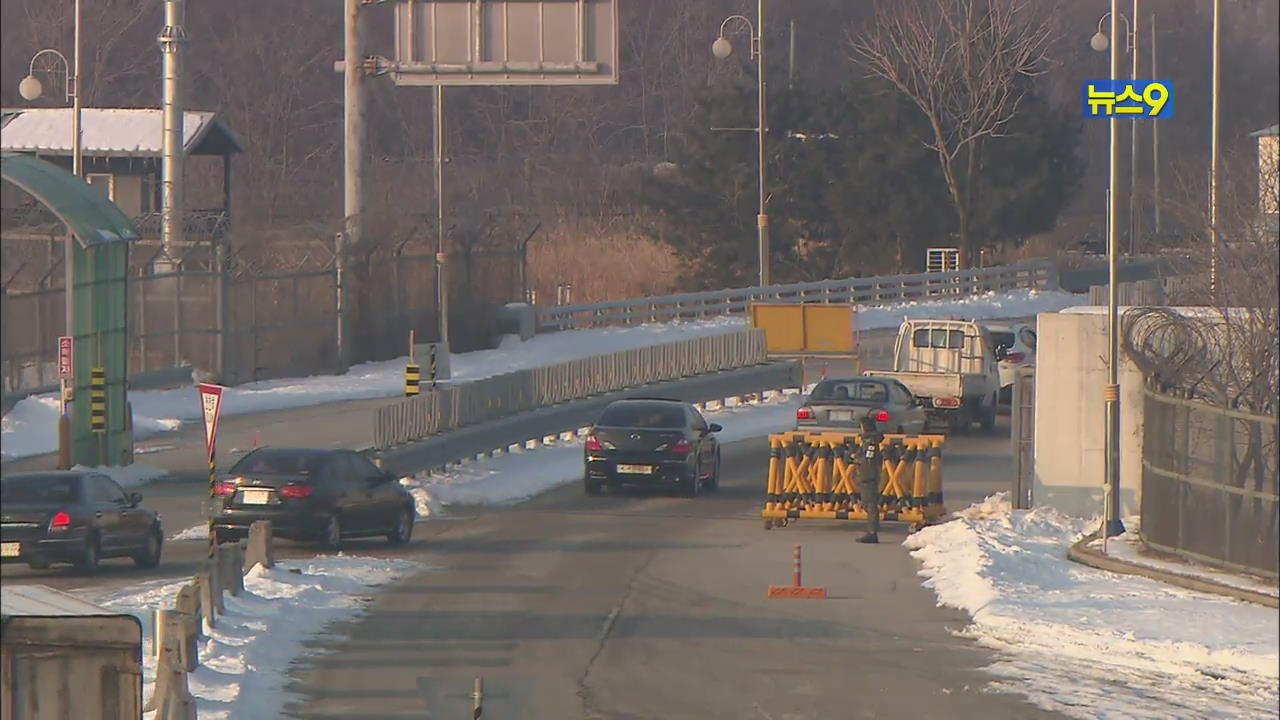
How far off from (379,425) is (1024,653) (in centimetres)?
1372

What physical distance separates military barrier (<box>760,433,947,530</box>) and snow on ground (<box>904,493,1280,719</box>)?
246 centimetres

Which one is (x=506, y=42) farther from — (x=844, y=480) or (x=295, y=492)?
(x=295, y=492)

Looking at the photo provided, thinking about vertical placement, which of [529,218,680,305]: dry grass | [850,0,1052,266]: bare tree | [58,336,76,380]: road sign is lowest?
[58,336,76,380]: road sign

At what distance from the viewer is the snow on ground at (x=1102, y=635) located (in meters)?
15.3

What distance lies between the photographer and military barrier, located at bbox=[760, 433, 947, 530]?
26656mm

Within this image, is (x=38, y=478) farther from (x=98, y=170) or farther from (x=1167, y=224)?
(x=1167, y=224)

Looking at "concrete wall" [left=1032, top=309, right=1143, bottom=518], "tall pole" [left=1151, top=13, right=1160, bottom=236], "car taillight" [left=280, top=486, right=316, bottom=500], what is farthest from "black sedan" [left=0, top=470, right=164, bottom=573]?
"concrete wall" [left=1032, top=309, right=1143, bottom=518]

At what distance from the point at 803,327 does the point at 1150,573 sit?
2459 centimetres

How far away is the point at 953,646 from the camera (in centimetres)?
1822

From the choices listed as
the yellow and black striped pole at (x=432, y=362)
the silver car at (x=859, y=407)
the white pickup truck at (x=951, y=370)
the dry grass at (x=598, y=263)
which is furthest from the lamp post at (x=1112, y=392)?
the dry grass at (x=598, y=263)

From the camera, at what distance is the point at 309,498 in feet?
79.2

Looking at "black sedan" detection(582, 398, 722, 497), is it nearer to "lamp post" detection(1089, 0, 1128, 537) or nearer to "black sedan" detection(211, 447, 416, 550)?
"black sedan" detection(211, 447, 416, 550)

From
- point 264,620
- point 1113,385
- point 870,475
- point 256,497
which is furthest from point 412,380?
point 264,620

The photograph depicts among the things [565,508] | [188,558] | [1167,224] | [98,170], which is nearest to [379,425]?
[565,508]
